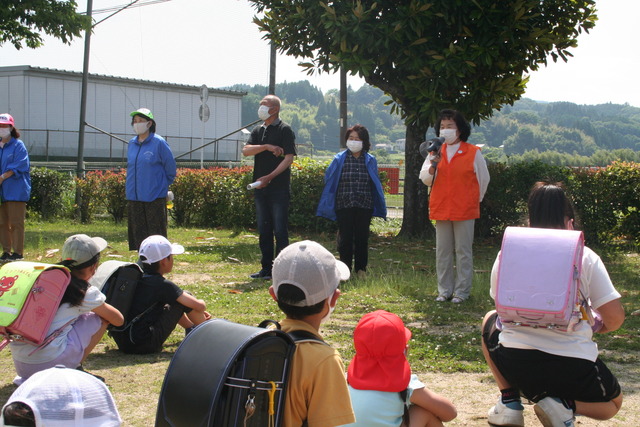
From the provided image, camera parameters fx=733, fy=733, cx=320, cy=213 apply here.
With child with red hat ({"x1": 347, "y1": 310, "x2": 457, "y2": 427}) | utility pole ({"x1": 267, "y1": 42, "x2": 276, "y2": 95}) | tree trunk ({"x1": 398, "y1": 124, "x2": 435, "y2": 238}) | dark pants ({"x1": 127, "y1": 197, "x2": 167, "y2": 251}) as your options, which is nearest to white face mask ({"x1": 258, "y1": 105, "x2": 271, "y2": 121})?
dark pants ({"x1": 127, "y1": 197, "x2": 167, "y2": 251})

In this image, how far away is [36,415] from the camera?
1.89 metres

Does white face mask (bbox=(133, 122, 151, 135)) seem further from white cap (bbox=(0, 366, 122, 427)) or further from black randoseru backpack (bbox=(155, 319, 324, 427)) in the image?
white cap (bbox=(0, 366, 122, 427))

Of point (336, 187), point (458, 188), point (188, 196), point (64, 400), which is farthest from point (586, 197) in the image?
point (64, 400)

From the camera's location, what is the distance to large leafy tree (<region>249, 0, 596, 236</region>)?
10852 mm

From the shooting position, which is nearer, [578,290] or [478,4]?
[578,290]

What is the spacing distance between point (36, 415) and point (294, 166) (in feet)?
41.4

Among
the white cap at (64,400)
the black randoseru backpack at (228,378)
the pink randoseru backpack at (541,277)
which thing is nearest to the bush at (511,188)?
the pink randoseru backpack at (541,277)

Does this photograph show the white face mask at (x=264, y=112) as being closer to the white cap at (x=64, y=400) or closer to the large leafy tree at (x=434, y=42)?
the large leafy tree at (x=434, y=42)

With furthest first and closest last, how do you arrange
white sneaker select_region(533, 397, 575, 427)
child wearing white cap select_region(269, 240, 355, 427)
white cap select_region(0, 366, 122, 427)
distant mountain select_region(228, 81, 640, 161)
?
distant mountain select_region(228, 81, 640, 161)
white sneaker select_region(533, 397, 575, 427)
child wearing white cap select_region(269, 240, 355, 427)
white cap select_region(0, 366, 122, 427)

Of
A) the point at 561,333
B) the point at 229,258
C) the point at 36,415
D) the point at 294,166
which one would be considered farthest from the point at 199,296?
the point at 294,166

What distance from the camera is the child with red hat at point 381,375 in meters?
3.06

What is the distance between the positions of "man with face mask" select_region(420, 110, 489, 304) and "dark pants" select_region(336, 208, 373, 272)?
1.21 m

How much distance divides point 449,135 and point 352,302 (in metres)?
1.89

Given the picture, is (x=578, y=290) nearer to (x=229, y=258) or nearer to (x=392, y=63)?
(x=229, y=258)
